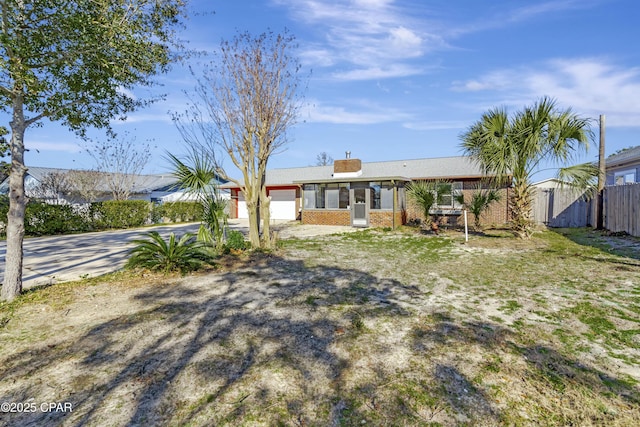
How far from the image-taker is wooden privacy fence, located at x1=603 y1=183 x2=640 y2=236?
34.6 ft

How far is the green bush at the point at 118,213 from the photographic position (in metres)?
17.3

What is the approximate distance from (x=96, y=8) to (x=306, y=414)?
5.84 meters

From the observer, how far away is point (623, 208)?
1132cm

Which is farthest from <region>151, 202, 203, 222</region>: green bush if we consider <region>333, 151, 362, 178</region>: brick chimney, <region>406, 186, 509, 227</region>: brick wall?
<region>406, 186, 509, 227</region>: brick wall

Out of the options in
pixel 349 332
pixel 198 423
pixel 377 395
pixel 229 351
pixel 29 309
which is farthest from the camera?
pixel 29 309

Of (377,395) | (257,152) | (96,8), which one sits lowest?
(377,395)

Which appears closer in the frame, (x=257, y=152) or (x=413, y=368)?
(x=413, y=368)

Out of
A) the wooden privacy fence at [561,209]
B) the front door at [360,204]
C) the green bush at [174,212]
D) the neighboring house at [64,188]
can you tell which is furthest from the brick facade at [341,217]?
the neighboring house at [64,188]

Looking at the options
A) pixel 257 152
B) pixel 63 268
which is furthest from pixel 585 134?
pixel 63 268

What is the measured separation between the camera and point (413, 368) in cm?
298

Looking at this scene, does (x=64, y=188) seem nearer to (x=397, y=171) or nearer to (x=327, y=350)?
(x=397, y=171)

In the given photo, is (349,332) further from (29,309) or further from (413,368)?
(29,309)

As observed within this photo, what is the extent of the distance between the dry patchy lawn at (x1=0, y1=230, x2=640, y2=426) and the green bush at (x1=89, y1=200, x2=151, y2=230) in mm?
13719

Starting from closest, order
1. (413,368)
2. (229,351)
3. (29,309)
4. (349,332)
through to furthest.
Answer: (413,368) < (229,351) < (349,332) < (29,309)
